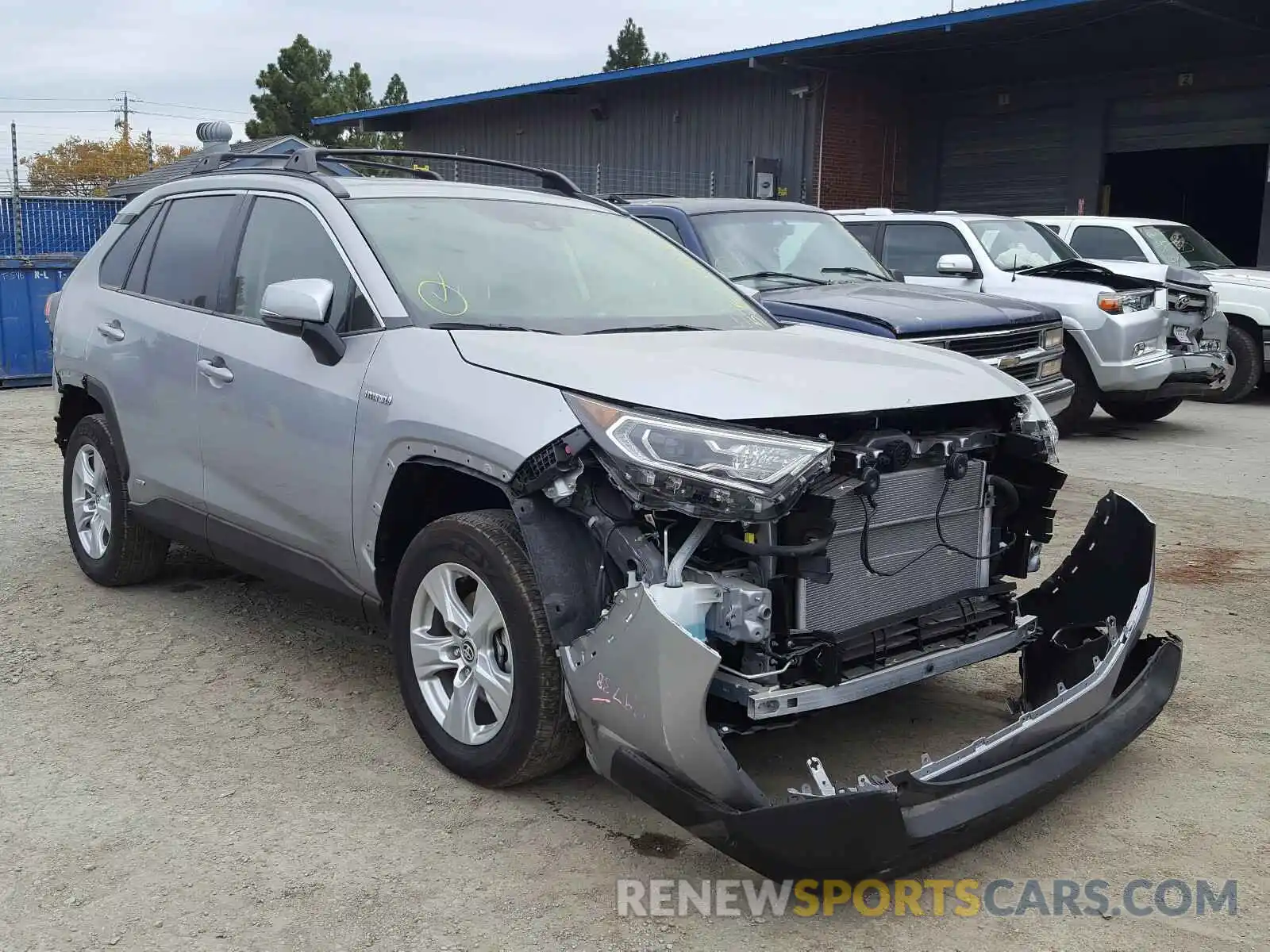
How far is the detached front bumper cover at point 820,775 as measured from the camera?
2.88 meters

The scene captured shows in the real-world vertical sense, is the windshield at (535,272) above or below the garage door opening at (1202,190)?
below

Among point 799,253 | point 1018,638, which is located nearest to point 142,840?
point 1018,638

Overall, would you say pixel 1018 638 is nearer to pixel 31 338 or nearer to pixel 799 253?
pixel 799 253

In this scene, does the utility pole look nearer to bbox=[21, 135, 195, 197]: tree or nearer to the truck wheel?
the truck wheel

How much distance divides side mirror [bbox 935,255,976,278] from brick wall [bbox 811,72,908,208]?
11434mm

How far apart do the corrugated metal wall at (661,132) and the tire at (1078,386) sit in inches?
477

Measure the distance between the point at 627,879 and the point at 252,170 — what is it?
3366mm

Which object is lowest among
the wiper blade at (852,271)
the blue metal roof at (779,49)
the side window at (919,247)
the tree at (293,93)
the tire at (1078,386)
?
the tire at (1078,386)

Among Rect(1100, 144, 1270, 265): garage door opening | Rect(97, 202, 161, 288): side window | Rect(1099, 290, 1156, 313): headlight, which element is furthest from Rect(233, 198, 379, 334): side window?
Rect(1100, 144, 1270, 265): garage door opening

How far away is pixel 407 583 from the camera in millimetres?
3828

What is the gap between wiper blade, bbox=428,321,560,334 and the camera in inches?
155

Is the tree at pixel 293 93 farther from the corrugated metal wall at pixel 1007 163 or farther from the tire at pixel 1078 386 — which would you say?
the tire at pixel 1078 386

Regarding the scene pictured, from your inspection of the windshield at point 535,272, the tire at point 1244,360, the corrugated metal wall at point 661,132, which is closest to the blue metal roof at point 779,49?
the corrugated metal wall at point 661,132

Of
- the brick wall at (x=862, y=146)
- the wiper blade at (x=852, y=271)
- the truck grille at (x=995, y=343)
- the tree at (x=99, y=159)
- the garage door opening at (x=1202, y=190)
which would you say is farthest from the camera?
the tree at (x=99, y=159)
